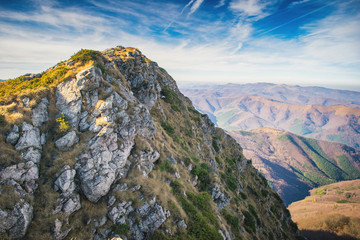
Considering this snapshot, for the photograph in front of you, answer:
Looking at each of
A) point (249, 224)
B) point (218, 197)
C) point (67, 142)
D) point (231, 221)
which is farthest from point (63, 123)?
point (249, 224)

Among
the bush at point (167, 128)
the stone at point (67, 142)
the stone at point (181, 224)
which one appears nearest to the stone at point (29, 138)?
the stone at point (67, 142)

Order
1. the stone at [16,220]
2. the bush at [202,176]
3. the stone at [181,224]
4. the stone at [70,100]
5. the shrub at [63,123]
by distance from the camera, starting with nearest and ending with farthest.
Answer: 1. the stone at [16,220]
2. the shrub at [63,123]
3. the stone at [181,224]
4. the stone at [70,100]
5. the bush at [202,176]

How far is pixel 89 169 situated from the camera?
1719 centimetres

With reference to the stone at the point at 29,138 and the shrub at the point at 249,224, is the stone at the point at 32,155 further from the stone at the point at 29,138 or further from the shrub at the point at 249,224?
the shrub at the point at 249,224

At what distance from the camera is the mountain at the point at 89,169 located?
14.1 metres

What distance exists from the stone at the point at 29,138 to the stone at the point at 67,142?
186cm

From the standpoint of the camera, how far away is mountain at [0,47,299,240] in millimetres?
14125

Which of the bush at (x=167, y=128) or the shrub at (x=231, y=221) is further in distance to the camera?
the bush at (x=167, y=128)

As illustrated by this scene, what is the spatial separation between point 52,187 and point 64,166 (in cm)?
209

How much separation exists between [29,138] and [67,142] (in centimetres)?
346

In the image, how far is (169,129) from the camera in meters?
37.8

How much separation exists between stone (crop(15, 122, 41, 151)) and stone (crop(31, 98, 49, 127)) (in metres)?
0.90

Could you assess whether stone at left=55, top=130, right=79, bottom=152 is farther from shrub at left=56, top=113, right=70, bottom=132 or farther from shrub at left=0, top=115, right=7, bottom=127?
shrub at left=0, top=115, right=7, bottom=127

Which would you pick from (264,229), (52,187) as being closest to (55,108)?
(52,187)
